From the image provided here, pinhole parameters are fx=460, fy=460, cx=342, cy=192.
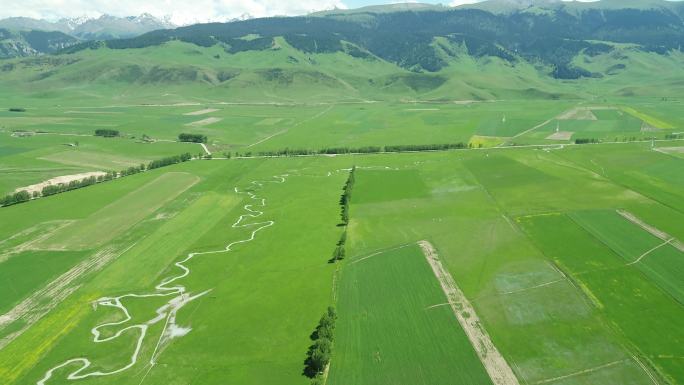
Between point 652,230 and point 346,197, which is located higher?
point 346,197

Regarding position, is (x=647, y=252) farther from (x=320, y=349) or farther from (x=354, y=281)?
(x=320, y=349)

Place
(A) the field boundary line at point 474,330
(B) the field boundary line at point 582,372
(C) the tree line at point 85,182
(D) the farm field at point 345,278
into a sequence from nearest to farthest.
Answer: (B) the field boundary line at point 582,372, (A) the field boundary line at point 474,330, (D) the farm field at point 345,278, (C) the tree line at point 85,182

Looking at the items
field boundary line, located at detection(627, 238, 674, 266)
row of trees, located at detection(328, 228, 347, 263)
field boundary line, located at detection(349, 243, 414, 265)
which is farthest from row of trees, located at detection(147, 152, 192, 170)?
field boundary line, located at detection(627, 238, 674, 266)

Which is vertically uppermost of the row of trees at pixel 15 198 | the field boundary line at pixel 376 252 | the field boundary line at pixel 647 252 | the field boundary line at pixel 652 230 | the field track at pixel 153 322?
the row of trees at pixel 15 198

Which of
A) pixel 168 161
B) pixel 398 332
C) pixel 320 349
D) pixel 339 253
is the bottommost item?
pixel 398 332

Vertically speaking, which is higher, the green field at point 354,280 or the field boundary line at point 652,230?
the field boundary line at point 652,230

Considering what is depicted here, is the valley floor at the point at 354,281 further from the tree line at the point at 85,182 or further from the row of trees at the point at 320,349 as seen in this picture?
the tree line at the point at 85,182

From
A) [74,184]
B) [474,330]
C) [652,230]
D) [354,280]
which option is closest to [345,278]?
[354,280]

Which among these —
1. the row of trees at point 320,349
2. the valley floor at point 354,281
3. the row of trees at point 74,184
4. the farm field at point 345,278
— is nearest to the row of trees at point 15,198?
the valley floor at point 354,281
